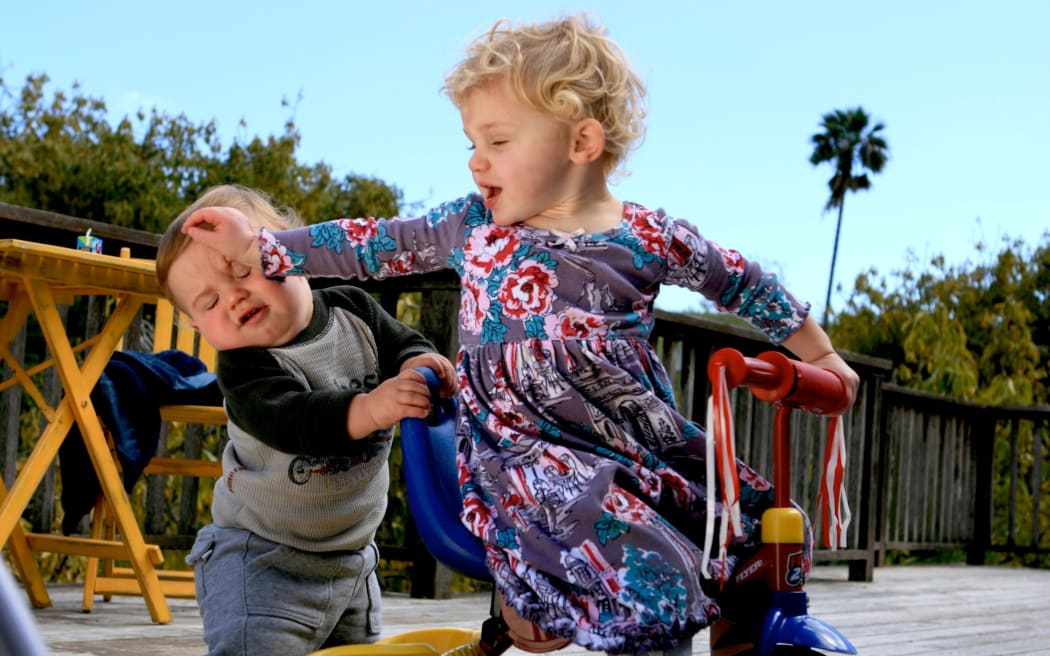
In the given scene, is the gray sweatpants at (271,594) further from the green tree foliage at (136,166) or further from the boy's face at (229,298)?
the green tree foliage at (136,166)

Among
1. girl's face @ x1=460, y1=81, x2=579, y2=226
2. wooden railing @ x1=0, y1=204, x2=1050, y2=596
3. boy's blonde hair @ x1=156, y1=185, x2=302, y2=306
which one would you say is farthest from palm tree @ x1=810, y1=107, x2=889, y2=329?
girl's face @ x1=460, y1=81, x2=579, y2=226

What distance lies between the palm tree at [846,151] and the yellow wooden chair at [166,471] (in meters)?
31.1

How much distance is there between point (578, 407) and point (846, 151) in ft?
114

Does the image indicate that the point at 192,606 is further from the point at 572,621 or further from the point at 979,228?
the point at 979,228

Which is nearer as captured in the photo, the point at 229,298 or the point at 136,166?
the point at 229,298

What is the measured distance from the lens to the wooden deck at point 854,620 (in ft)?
9.19

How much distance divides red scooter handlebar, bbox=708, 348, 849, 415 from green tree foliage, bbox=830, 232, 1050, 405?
9.94 meters

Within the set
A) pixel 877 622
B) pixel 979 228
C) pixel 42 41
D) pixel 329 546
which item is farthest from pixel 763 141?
pixel 329 546

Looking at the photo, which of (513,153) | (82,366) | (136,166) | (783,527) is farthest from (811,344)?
(136,166)

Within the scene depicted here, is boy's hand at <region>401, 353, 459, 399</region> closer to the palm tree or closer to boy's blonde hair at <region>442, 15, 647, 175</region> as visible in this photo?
boy's blonde hair at <region>442, 15, 647, 175</region>

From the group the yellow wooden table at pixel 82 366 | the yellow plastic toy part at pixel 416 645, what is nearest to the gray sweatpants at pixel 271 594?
the yellow plastic toy part at pixel 416 645

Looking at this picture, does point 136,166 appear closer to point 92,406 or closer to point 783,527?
point 92,406

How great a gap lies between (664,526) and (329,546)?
57 centimetres

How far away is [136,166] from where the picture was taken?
46.6 ft
